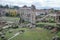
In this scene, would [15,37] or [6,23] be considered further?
[6,23]

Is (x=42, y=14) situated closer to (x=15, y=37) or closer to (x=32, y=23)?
(x=32, y=23)

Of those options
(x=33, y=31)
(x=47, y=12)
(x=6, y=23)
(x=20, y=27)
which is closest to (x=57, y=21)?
(x=47, y=12)

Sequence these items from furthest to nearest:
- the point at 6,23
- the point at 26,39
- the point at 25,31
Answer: the point at 6,23 < the point at 25,31 < the point at 26,39

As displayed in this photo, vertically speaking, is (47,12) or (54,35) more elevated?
(47,12)

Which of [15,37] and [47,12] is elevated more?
[47,12]

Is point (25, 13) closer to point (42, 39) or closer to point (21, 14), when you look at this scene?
point (21, 14)

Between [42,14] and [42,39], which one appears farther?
[42,14]

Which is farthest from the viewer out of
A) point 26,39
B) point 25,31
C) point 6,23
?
point 6,23

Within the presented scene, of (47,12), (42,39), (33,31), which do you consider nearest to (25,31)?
(33,31)

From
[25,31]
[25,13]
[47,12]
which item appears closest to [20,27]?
[25,31]
